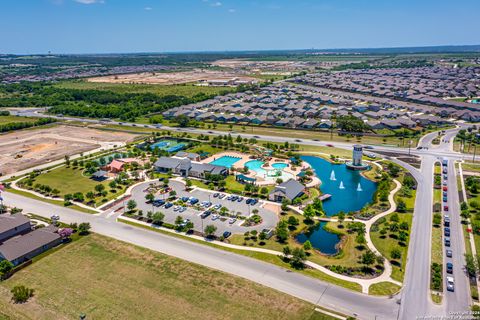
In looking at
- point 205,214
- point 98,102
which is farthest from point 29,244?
point 98,102

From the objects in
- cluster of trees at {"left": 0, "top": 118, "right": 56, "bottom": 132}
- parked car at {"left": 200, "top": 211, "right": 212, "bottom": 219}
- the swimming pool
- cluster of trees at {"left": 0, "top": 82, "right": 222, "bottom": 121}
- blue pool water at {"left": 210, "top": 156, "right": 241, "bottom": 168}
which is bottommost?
A: parked car at {"left": 200, "top": 211, "right": 212, "bottom": 219}

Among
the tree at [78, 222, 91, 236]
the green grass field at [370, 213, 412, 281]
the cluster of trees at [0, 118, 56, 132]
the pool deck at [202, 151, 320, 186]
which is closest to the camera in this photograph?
the green grass field at [370, 213, 412, 281]

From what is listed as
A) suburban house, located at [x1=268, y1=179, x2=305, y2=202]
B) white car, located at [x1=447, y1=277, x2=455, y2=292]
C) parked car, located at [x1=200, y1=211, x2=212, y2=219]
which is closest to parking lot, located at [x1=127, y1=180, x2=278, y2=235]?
parked car, located at [x1=200, y1=211, x2=212, y2=219]

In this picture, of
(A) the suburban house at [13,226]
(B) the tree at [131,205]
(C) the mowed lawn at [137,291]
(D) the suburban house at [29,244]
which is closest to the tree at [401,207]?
(C) the mowed lawn at [137,291]

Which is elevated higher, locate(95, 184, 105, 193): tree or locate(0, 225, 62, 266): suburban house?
locate(95, 184, 105, 193): tree

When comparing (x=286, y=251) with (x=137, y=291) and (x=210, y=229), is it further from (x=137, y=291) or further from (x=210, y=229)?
(x=137, y=291)

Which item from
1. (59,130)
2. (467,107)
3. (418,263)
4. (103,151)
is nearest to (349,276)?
(418,263)

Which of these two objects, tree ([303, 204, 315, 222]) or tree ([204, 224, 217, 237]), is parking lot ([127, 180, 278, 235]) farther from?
tree ([303, 204, 315, 222])
